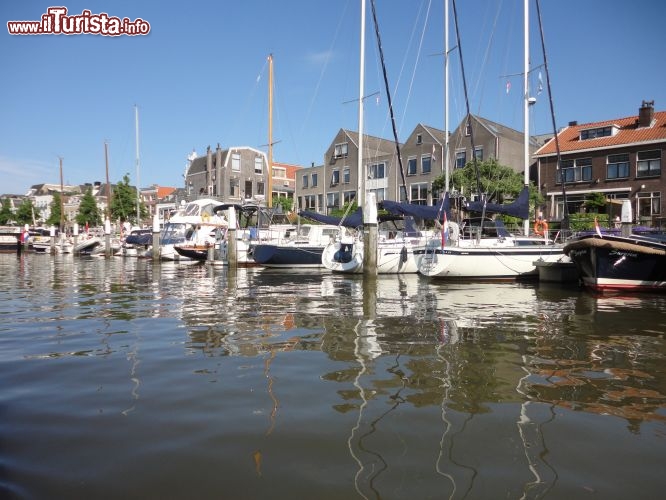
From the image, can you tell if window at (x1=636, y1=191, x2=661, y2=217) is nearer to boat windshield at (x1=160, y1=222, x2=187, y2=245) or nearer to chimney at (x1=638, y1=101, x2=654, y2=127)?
chimney at (x1=638, y1=101, x2=654, y2=127)

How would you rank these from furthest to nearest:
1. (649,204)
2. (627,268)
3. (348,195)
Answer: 1. (348,195)
2. (649,204)
3. (627,268)

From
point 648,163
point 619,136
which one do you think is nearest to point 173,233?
point 619,136

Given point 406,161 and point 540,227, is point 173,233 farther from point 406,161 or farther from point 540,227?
point 406,161

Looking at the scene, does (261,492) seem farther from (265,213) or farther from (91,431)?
(265,213)

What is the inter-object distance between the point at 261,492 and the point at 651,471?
283 centimetres

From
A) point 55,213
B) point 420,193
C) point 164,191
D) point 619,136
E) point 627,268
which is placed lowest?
point 627,268

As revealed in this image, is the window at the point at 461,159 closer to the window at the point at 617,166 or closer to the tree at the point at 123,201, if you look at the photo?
the window at the point at 617,166

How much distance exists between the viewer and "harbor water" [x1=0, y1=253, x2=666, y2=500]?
11.5 ft

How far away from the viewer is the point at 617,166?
3581 centimetres

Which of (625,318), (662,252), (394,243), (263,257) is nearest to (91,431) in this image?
(625,318)

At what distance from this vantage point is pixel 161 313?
10.8 meters

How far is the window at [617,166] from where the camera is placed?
116 ft

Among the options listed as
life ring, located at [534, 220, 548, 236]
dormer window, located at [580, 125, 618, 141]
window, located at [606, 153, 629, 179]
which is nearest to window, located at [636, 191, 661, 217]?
window, located at [606, 153, 629, 179]

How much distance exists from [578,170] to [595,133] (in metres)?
3.44
